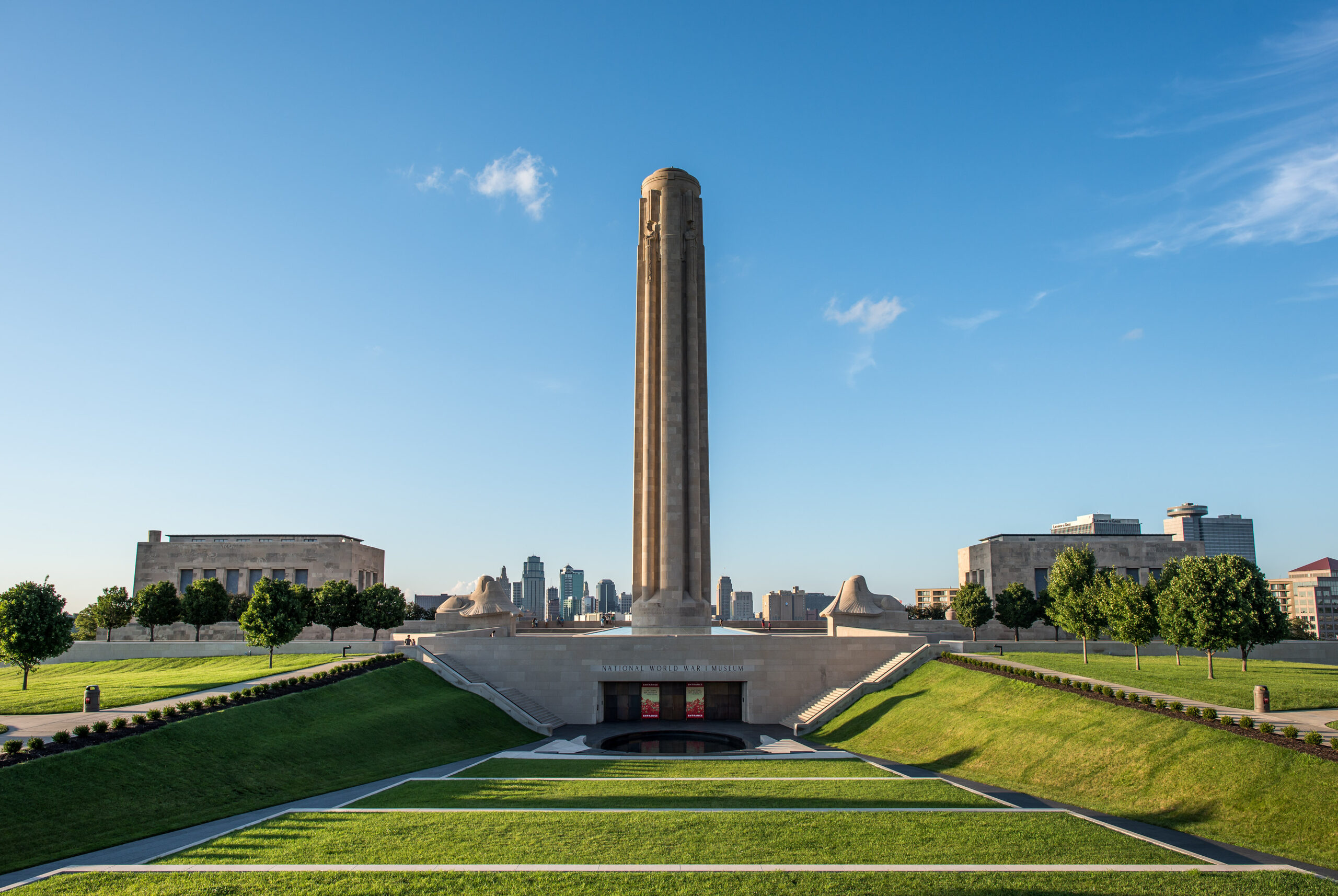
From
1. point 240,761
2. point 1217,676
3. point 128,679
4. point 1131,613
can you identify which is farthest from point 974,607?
point 128,679

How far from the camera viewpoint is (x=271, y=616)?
46219mm

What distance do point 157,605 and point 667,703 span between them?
4120 cm

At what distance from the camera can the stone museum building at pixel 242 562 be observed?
78.1 m

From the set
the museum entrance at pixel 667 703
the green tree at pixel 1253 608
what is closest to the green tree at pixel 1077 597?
the green tree at pixel 1253 608

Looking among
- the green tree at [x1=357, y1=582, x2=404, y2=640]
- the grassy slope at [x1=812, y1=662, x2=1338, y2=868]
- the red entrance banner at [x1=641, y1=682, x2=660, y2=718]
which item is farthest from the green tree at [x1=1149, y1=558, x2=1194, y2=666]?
the green tree at [x1=357, y1=582, x2=404, y2=640]

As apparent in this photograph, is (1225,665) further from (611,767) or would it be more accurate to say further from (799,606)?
(799,606)

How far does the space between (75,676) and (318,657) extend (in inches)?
507

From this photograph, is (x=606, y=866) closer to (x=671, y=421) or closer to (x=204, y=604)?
(x=671, y=421)

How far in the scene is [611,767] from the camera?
31.0 meters

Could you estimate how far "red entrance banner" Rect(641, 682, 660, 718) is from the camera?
160 feet

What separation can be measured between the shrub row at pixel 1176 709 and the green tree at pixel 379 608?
1678 inches

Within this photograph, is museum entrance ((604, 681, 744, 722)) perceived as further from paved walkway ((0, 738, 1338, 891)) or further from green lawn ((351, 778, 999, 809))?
paved walkway ((0, 738, 1338, 891))

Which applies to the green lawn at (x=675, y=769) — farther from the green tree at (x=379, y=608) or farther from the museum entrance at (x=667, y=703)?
Answer: the green tree at (x=379, y=608)

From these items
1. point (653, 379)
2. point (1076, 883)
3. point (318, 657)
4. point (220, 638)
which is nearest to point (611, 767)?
point (1076, 883)
